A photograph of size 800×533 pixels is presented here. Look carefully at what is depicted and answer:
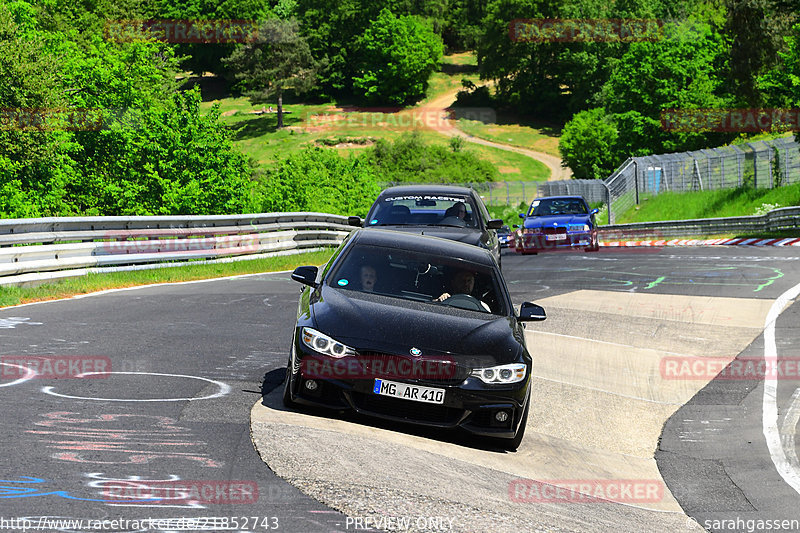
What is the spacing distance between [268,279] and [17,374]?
11.6 meters

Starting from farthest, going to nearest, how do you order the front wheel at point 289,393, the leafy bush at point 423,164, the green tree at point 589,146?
the green tree at point 589,146, the leafy bush at point 423,164, the front wheel at point 289,393

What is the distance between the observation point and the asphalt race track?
5.17 meters

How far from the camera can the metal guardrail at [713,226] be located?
3666cm

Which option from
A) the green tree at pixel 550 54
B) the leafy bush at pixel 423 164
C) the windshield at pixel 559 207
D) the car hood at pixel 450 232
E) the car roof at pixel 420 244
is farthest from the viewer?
the green tree at pixel 550 54

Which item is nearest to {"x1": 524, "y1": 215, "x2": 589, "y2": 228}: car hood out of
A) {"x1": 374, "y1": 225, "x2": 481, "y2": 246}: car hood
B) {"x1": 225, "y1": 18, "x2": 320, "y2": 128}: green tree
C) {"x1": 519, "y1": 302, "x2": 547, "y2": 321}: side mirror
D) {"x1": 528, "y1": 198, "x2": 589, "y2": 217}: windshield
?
{"x1": 528, "y1": 198, "x2": 589, "y2": 217}: windshield

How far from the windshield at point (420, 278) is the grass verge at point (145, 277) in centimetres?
707

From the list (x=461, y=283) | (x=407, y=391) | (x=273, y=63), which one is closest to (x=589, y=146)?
(x=273, y=63)

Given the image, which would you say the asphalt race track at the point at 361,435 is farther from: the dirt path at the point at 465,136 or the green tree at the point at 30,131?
the dirt path at the point at 465,136

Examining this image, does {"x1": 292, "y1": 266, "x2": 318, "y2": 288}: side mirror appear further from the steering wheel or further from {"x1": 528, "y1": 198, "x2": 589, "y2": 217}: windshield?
{"x1": 528, "y1": 198, "x2": 589, "y2": 217}: windshield

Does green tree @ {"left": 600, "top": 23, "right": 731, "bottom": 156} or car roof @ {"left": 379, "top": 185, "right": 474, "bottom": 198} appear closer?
car roof @ {"left": 379, "top": 185, "right": 474, "bottom": 198}

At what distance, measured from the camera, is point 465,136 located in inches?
4589

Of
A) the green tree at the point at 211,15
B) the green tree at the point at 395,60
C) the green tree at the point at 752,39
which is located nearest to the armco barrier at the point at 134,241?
the green tree at the point at 752,39

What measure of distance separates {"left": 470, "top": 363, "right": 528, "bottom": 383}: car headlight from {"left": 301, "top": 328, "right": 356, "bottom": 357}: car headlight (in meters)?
0.91

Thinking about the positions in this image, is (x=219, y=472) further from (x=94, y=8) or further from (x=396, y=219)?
(x=94, y=8)
